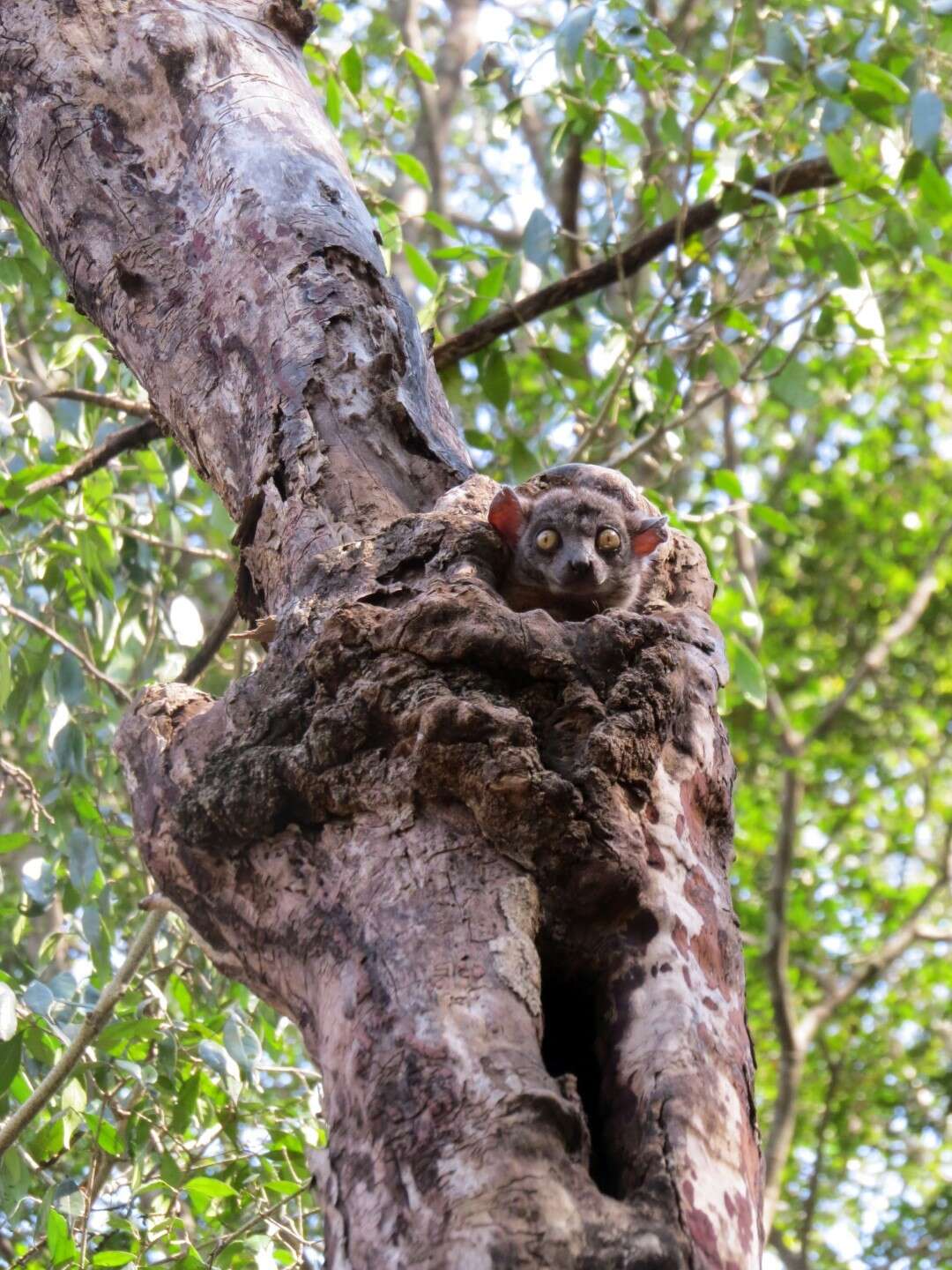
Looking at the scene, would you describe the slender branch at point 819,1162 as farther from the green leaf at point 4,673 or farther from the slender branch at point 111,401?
the slender branch at point 111,401

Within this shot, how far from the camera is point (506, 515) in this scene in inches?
110

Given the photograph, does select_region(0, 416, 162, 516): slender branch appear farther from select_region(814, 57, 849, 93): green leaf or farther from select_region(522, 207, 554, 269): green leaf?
select_region(814, 57, 849, 93): green leaf

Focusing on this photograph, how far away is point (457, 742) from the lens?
1904 mm

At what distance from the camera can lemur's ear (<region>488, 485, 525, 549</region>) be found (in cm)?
268

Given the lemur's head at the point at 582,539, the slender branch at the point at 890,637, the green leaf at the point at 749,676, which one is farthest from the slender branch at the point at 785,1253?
the lemur's head at the point at 582,539

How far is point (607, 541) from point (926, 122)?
63.0 inches

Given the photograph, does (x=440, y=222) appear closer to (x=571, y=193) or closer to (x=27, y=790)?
(x=571, y=193)

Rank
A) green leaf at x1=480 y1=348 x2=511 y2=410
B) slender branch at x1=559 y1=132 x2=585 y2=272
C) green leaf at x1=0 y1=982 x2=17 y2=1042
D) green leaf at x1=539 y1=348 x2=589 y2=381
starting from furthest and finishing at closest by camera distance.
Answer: slender branch at x1=559 y1=132 x2=585 y2=272 < green leaf at x1=539 y1=348 x2=589 y2=381 < green leaf at x1=480 y1=348 x2=511 y2=410 < green leaf at x1=0 y1=982 x2=17 y2=1042

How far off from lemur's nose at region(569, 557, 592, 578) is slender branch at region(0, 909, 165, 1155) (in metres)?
1.32

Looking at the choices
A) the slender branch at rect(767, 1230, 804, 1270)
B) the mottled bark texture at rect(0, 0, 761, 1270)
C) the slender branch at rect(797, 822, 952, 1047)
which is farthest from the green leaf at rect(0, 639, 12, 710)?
the slender branch at rect(767, 1230, 804, 1270)

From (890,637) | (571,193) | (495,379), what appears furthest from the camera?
(890,637)

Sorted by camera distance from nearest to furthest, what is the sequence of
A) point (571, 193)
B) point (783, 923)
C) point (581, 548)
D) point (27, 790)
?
point (581, 548)
point (27, 790)
point (571, 193)
point (783, 923)

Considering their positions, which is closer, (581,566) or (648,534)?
(581,566)

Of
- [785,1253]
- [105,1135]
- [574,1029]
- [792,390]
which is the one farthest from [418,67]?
[785,1253]
